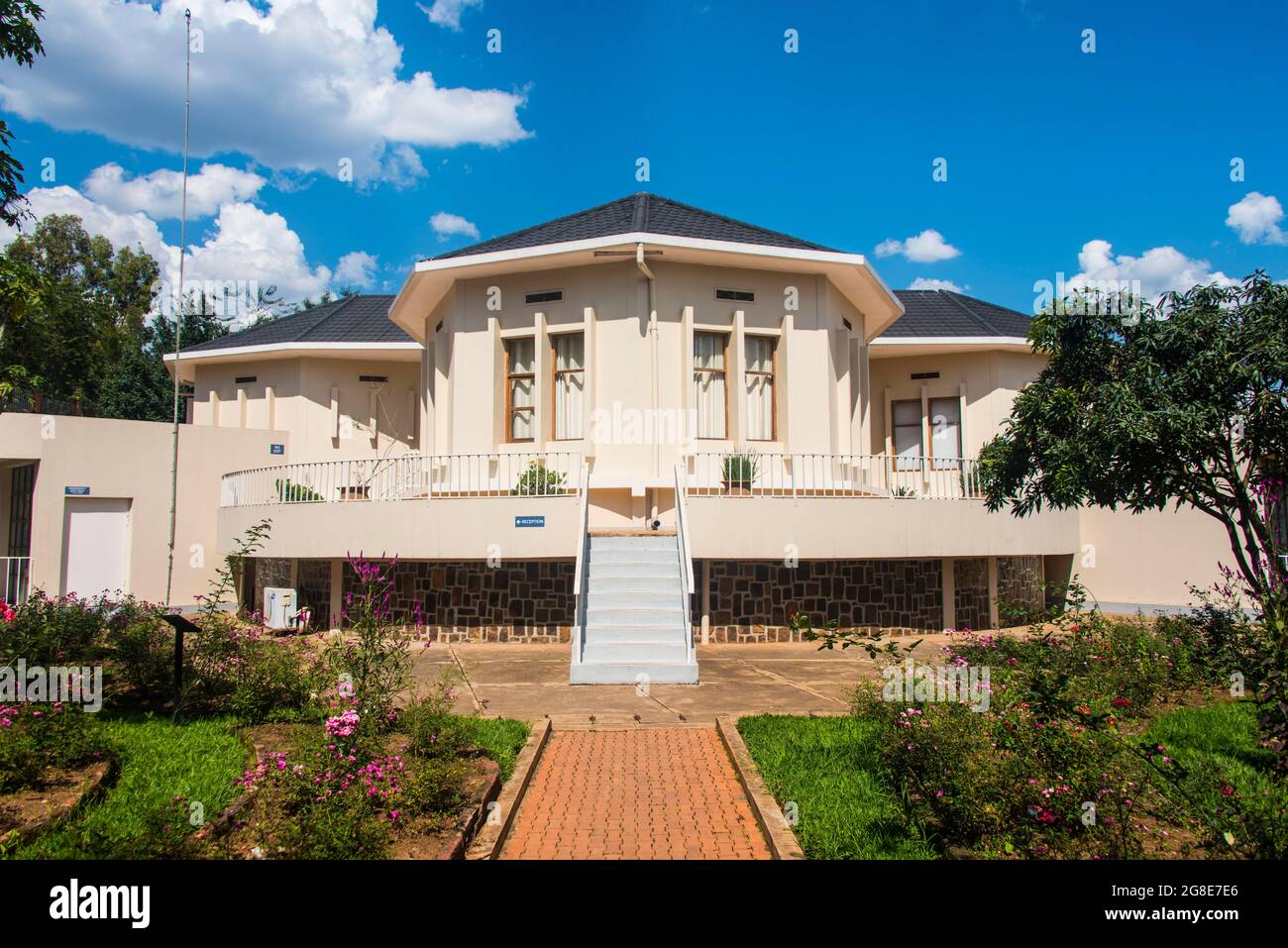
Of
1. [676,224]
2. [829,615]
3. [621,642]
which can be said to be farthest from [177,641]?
[676,224]

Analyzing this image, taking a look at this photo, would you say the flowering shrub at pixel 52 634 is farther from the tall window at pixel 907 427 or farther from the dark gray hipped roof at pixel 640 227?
the tall window at pixel 907 427

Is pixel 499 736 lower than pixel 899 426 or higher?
lower

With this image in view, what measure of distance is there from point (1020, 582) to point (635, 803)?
13.5 meters

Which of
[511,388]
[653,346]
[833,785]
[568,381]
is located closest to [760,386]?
[653,346]

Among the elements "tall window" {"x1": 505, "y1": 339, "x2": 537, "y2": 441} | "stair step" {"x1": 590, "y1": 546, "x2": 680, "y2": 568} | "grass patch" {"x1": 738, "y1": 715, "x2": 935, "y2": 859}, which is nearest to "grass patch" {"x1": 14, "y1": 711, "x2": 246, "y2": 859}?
"grass patch" {"x1": 738, "y1": 715, "x2": 935, "y2": 859}

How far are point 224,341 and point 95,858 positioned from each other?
21.6m

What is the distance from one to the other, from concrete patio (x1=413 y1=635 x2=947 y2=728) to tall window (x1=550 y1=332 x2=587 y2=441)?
13.2ft

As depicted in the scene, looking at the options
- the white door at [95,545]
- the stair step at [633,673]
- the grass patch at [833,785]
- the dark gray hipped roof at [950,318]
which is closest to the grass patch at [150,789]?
the grass patch at [833,785]

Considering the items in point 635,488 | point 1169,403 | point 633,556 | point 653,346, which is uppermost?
point 653,346

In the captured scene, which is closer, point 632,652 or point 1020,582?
point 632,652

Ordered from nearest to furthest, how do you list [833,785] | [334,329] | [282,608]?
[833,785]
[282,608]
[334,329]

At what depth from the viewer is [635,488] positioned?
14.2 meters

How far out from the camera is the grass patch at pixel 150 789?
13.5 ft

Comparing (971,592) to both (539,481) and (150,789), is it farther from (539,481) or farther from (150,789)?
(150,789)
